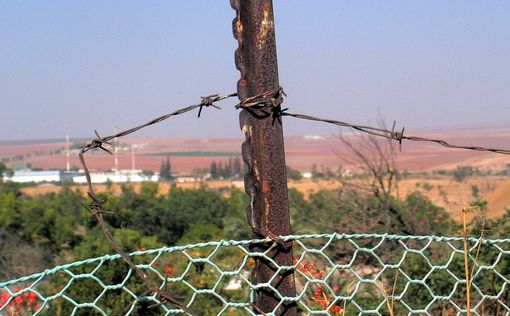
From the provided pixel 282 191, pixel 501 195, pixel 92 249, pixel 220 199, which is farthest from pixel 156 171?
pixel 282 191

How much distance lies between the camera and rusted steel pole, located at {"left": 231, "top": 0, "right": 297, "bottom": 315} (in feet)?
6.31

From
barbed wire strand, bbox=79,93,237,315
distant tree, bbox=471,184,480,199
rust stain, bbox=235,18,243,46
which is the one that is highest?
rust stain, bbox=235,18,243,46

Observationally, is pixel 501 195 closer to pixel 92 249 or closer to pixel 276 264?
pixel 92 249

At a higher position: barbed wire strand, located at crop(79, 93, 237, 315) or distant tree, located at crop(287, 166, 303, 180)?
barbed wire strand, located at crop(79, 93, 237, 315)

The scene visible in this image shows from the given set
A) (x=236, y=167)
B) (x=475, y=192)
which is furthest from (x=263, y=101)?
(x=236, y=167)

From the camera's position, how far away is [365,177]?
1171cm

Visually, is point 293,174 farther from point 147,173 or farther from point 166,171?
point 147,173

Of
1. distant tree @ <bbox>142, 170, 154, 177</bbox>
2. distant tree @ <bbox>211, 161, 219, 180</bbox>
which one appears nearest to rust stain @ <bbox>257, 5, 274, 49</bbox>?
distant tree @ <bbox>211, 161, 219, 180</bbox>

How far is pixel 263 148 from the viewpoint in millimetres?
1927

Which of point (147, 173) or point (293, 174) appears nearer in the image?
point (293, 174)

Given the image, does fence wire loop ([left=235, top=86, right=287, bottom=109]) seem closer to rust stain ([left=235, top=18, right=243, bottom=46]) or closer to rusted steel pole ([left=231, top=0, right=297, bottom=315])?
rusted steel pole ([left=231, top=0, right=297, bottom=315])

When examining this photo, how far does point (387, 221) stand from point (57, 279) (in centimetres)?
474

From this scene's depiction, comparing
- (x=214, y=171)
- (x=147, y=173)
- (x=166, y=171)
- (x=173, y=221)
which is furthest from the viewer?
(x=166, y=171)

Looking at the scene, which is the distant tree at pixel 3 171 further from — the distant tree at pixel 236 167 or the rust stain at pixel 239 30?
the rust stain at pixel 239 30
